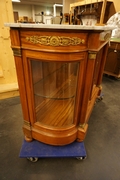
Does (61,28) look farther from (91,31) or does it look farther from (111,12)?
(111,12)

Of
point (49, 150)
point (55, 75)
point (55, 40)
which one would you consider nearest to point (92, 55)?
point (55, 40)

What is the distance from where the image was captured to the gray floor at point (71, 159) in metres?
0.94

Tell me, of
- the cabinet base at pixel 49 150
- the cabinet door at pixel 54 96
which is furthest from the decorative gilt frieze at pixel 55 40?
the cabinet base at pixel 49 150

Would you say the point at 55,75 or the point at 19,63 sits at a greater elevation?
the point at 19,63

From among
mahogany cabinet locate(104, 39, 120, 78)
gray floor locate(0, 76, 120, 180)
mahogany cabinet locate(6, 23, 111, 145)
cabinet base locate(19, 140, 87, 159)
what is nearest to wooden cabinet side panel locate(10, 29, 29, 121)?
mahogany cabinet locate(6, 23, 111, 145)

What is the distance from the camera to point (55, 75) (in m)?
1.09

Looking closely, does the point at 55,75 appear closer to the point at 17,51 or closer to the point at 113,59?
the point at 17,51

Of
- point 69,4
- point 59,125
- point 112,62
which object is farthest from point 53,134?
point 69,4

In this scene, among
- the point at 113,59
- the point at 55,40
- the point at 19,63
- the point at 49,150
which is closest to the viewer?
the point at 55,40

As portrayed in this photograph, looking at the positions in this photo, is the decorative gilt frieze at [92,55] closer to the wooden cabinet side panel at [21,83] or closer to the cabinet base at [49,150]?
the wooden cabinet side panel at [21,83]

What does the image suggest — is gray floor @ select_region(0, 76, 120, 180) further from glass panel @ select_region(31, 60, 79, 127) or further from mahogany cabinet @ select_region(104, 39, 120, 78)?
mahogany cabinet @ select_region(104, 39, 120, 78)

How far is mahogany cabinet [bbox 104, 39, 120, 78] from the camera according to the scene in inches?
93.5

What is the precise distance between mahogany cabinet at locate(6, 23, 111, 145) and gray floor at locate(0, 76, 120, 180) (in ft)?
0.62

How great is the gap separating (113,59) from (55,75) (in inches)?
74.7
